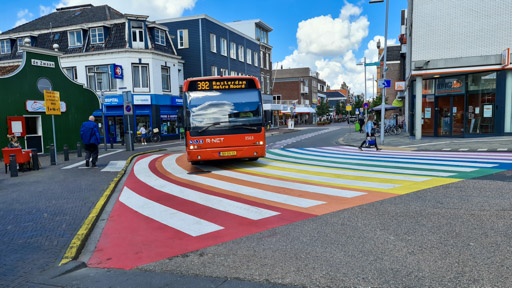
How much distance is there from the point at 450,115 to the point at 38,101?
76.0 ft

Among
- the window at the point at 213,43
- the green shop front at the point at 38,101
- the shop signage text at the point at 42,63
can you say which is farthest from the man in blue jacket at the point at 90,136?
the window at the point at 213,43

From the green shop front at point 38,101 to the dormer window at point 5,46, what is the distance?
637 inches

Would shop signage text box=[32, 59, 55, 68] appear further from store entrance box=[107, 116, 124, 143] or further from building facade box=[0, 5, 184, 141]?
store entrance box=[107, 116, 124, 143]

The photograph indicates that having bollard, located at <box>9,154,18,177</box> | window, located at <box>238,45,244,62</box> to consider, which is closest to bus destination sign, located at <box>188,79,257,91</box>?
bollard, located at <box>9,154,18,177</box>

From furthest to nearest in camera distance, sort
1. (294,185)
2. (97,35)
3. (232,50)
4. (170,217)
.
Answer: (232,50), (97,35), (294,185), (170,217)

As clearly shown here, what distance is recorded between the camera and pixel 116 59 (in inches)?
1113

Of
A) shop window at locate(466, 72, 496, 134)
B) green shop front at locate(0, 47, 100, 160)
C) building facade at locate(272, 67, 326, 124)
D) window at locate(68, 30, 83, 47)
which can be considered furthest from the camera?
building facade at locate(272, 67, 326, 124)

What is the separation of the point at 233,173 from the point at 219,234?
5659 mm

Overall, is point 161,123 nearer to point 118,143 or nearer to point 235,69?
point 118,143

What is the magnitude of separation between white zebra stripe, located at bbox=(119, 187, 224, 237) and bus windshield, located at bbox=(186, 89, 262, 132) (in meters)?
3.70

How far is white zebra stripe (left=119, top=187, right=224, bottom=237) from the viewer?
544 centimetres

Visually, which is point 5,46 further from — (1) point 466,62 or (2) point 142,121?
(1) point 466,62

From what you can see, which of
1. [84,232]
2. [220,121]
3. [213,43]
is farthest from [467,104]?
[213,43]

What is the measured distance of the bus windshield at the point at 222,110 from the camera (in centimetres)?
1099
